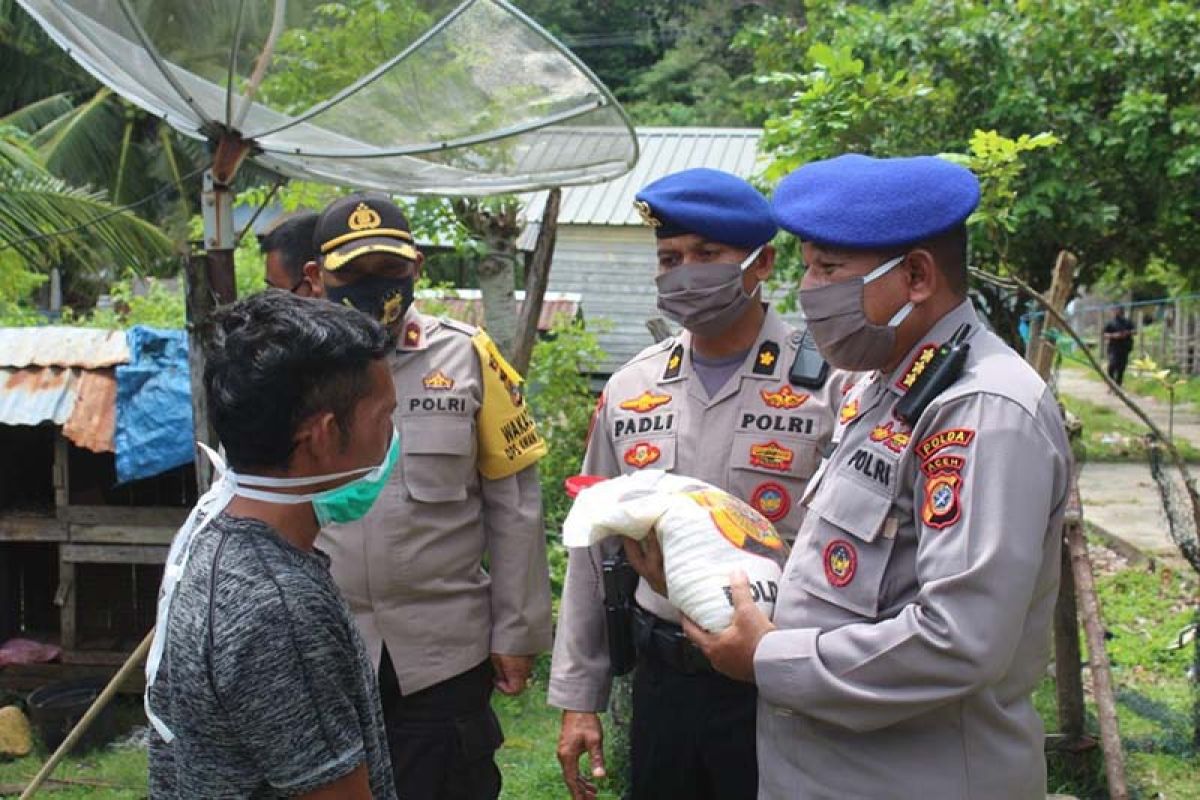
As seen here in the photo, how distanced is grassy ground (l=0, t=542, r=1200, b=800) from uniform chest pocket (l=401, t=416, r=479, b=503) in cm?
226

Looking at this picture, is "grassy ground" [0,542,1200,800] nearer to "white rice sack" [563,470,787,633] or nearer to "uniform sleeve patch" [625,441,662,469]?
"uniform sleeve patch" [625,441,662,469]

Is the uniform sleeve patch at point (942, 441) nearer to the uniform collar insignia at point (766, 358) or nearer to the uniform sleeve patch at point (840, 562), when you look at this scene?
the uniform sleeve patch at point (840, 562)

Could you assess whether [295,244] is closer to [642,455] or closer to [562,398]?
A: [642,455]

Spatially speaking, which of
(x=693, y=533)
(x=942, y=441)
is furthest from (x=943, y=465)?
(x=693, y=533)

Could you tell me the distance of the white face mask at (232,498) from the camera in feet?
5.95

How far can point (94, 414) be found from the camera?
611cm

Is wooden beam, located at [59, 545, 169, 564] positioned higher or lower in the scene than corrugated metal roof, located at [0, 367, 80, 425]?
lower

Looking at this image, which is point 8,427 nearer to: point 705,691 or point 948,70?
point 705,691

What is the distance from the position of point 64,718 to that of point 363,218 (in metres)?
3.99

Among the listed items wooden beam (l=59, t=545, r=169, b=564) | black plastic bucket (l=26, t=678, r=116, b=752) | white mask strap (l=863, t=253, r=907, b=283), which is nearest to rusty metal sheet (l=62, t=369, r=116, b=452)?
wooden beam (l=59, t=545, r=169, b=564)

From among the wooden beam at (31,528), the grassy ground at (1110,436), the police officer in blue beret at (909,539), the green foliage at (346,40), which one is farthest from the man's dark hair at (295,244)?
the grassy ground at (1110,436)

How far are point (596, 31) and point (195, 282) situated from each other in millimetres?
34611

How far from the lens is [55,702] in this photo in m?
5.94

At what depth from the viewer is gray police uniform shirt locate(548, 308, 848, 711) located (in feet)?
9.30
